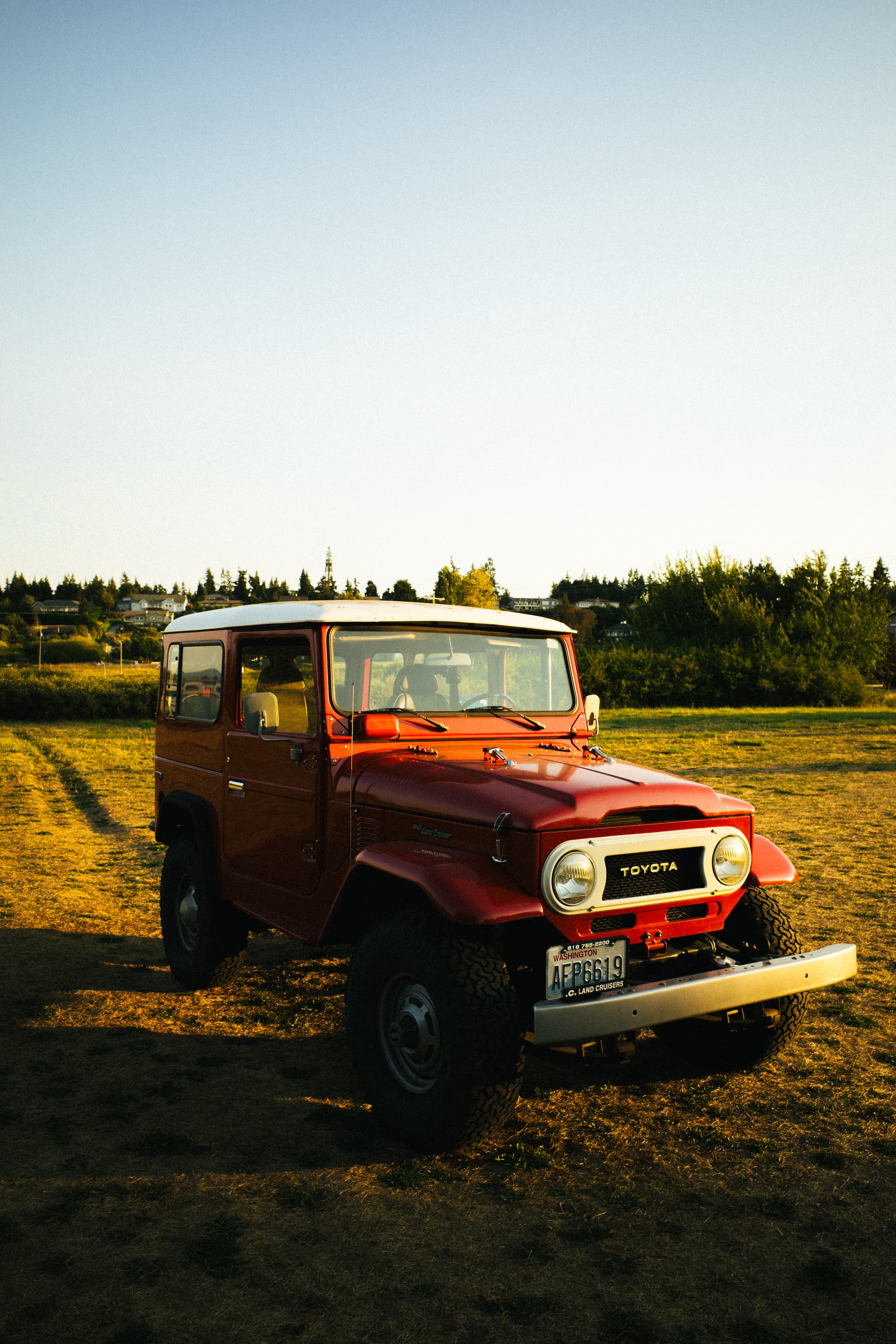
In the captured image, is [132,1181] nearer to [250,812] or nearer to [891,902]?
[250,812]

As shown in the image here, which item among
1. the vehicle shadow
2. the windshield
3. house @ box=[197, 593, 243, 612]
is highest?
house @ box=[197, 593, 243, 612]

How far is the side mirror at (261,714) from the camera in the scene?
191 inches

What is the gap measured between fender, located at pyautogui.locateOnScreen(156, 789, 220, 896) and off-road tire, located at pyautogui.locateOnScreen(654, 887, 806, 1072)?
271cm

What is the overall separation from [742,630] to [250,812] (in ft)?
124

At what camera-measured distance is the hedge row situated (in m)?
38.1

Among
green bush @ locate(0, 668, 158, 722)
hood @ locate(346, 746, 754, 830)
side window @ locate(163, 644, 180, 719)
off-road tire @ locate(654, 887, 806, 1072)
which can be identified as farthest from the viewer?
green bush @ locate(0, 668, 158, 722)

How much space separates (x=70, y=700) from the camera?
3047 centimetres

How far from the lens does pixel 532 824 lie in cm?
356

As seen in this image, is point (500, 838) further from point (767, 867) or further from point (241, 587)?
point (241, 587)

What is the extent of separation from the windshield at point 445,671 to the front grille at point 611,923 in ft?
5.01

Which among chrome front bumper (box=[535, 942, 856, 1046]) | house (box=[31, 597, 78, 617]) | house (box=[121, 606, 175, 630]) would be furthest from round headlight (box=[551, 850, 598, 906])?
house (box=[31, 597, 78, 617])

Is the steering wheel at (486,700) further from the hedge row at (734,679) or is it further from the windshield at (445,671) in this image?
the hedge row at (734,679)

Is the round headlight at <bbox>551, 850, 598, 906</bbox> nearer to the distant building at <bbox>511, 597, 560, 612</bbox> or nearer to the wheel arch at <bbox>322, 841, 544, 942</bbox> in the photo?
the wheel arch at <bbox>322, 841, 544, 942</bbox>

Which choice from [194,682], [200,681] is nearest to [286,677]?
[200,681]
